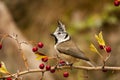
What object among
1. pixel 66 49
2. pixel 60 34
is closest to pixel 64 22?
pixel 66 49

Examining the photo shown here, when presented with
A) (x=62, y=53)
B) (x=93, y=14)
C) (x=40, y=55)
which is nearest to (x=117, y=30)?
Result: (x=93, y=14)

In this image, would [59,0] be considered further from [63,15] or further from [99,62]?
[99,62]

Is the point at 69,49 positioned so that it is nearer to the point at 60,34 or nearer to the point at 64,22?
the point at 60,34

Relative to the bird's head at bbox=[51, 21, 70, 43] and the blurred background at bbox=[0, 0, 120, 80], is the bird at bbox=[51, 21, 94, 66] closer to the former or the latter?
the bird's head at bbox=[51, 21, 70, 43]

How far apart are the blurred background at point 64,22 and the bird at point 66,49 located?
2.78 metres

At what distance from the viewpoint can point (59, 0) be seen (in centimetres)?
779

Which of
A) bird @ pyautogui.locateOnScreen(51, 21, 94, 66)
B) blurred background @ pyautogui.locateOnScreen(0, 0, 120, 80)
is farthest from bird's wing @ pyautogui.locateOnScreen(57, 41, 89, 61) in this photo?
blurred background @ pyautogui.locateOnScreen(0, 0, 120, 80)

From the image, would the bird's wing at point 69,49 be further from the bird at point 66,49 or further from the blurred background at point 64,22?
the blurred background at point 64,22

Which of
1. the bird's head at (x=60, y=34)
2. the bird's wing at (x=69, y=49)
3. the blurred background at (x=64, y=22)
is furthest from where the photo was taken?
the blurred background at (x=64, y=22)

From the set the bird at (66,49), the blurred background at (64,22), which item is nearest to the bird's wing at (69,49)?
→ the bird at (66,49)

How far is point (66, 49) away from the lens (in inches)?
142

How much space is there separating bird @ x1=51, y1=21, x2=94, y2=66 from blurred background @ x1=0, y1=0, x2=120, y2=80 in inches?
109

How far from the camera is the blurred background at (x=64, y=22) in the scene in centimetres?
691

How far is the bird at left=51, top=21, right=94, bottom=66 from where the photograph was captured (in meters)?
3.41
